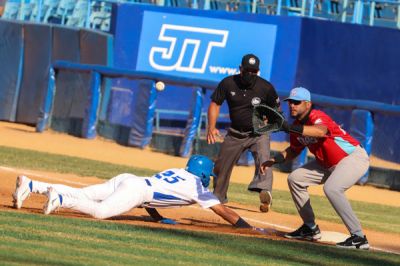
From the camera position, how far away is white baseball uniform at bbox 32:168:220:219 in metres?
10.6

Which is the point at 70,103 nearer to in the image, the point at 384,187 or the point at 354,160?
the point at 384,187

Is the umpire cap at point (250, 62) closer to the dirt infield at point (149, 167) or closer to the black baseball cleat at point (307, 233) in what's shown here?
the dirt infield at point (149, 167)

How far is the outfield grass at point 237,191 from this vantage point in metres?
14.6

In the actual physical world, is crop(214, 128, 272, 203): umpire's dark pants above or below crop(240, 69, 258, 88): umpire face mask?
below

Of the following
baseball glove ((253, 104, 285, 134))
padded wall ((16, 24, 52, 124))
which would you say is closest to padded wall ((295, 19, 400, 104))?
padded wall ((16, 24, 52, 124))

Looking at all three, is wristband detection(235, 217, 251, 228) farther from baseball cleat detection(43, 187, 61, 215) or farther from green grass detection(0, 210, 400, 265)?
baseball cleat detection(43, 187, 61, 215)

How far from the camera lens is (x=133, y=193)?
34.7ft

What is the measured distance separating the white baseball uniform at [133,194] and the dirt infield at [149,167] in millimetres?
468

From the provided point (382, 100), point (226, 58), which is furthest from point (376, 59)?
point (226, 58)

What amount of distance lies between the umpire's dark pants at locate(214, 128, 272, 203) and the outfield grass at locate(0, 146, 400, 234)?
96 cm

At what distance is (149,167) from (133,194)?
8.46 m

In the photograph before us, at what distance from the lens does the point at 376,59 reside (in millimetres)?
23500

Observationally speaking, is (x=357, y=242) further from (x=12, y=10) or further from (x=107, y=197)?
(x=12, y=10)

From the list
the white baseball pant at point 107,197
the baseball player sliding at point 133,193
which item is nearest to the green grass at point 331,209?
the baseball player sliding at point 133,193
